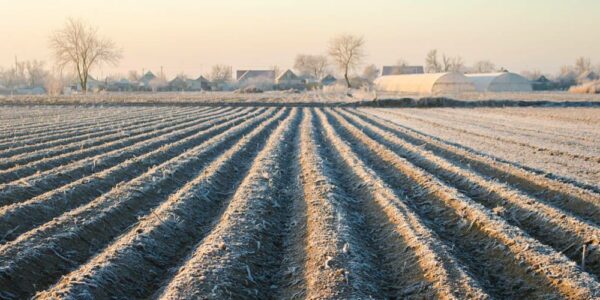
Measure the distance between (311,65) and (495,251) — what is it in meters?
131

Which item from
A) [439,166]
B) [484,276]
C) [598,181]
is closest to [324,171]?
[439,166]

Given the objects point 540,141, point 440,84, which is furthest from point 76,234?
point 440,84

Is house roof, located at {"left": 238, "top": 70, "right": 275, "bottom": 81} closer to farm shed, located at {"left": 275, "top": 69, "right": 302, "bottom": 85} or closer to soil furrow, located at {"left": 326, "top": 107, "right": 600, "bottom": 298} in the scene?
farm shed, located at {"left": 275, "top": 69, "right": 302, "bottom": 85}

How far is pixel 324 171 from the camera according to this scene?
11.4 meters

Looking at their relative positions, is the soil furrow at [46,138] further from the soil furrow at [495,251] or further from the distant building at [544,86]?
the distant building at [544,86]

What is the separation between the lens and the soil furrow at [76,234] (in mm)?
5695

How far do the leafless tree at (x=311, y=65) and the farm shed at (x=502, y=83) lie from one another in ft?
216

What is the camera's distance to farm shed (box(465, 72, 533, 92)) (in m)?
66.2

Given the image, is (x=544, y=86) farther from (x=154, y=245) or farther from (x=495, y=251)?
(x=154, y=245)

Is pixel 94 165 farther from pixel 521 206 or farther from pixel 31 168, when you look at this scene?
pixel 521 206

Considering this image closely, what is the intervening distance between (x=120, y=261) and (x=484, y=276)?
378cm

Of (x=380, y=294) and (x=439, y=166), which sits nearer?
(x=380, y=294)

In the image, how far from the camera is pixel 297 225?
25.6 ft

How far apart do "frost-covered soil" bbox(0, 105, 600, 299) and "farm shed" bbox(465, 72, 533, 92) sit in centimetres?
5447
